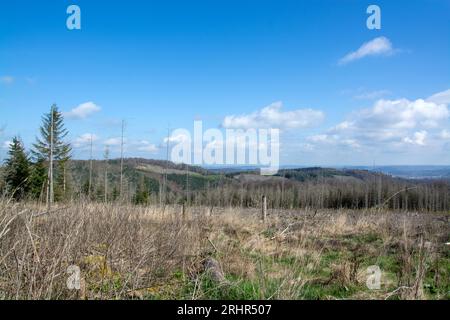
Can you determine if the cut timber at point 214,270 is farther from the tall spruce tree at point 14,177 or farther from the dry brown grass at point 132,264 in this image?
the tall spruce tree at point 14,177

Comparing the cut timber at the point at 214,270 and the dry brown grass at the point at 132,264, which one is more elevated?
the dry brown grass at the point at 132,264

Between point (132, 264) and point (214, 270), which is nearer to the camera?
point (132, 264)

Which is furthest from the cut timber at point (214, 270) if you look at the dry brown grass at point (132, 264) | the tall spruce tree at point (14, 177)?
the tall spruce tree at point (14, 177)

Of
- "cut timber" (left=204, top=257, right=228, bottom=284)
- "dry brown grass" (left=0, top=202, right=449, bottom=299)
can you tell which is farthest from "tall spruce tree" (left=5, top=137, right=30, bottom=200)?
"cut timber" (left=204, top=257, right=228, bottom=284)

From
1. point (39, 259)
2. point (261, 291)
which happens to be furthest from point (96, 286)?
point (261, 291)

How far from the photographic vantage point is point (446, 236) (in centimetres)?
961

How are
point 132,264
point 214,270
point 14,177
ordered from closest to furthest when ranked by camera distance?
1. point 132,264
2. point 214,270
3. point 14,177

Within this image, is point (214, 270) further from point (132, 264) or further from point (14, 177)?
point (14, 177)

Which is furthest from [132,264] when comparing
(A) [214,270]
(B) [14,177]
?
(B) [14,177]

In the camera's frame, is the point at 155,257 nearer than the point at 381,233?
Yes

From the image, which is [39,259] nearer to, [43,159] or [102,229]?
[102,229]

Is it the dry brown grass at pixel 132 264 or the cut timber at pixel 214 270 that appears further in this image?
the cut timber at pixel 214 270

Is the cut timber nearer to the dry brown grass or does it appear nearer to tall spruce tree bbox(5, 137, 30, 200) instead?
the dry brown grass
